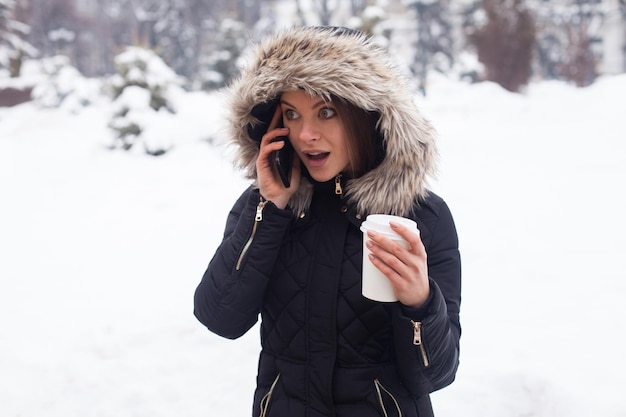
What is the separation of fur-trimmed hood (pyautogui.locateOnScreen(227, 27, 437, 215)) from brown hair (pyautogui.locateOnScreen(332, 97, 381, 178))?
0.03 metres

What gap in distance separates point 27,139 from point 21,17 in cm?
2042

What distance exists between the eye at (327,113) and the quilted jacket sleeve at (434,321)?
398mm

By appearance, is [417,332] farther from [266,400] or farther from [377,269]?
[266,400]

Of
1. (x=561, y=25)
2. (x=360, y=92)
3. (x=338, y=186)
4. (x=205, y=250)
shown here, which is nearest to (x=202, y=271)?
(x=205, y=250)

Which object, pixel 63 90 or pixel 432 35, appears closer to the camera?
pixel 63 90

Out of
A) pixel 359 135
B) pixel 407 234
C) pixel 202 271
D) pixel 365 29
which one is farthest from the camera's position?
pixel 365 29

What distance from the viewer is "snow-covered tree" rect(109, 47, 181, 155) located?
1032cm

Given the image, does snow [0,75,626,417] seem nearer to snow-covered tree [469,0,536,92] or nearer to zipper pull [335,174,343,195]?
zipper pull [335,174,343,195]

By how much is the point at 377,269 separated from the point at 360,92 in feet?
1.77

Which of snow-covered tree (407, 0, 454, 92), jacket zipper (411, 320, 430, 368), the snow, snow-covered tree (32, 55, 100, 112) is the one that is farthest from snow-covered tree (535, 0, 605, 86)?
jacket zipper (411, 320, 430, 368)

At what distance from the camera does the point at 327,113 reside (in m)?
1.55

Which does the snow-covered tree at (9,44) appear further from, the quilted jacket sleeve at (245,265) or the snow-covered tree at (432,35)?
the quilted jacket sleeve at (245,265)

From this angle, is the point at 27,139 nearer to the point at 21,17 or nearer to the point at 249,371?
the point at 249,371

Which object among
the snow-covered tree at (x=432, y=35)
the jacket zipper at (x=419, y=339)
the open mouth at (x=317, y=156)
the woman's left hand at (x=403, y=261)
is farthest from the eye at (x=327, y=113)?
the snow-covered tree at (x=432, y=35)
